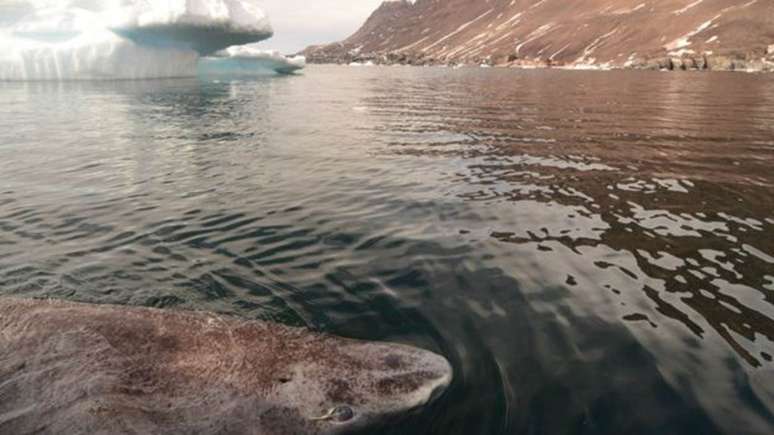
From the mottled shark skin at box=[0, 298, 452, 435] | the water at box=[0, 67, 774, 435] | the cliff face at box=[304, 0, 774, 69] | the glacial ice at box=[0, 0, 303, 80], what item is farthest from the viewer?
the cliff face at box=[304, 0, 774, 69]

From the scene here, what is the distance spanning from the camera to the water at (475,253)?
5.09 metres

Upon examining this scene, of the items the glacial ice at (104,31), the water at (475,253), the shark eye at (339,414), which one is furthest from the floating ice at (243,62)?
the shark eye at (339,414)

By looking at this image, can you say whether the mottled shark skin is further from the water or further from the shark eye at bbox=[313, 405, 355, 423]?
the water

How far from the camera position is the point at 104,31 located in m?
47.9

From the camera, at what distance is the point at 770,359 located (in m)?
5.34

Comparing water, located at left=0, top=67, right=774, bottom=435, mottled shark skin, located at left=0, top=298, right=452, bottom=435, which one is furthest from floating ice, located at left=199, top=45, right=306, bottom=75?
mottled shark skin, located at left=0, top=298, right=452, bottom=435

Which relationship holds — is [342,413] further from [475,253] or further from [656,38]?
[656,38]

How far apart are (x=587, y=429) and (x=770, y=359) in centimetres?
245

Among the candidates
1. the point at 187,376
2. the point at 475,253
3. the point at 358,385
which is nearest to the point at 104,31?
the point at 475,253

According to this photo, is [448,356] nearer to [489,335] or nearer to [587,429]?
[489,335]

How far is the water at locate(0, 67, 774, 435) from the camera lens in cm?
509

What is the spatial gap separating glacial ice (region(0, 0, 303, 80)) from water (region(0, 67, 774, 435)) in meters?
32.1

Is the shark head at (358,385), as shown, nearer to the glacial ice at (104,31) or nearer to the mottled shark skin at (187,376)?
the mottled shark skin at (187,376)

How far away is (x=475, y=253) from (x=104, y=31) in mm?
51856
